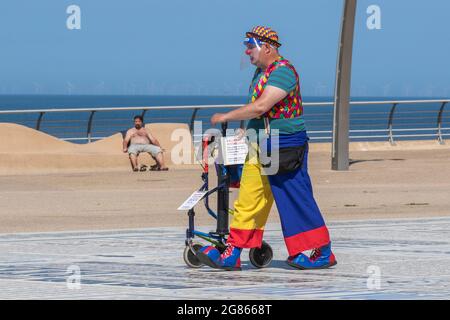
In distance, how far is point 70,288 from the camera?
361 inches

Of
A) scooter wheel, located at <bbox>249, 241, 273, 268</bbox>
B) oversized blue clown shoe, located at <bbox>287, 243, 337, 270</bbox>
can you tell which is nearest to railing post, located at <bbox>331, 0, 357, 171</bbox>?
scooter wheel, located at <bbox>249, 241, 273, 268</bbox>

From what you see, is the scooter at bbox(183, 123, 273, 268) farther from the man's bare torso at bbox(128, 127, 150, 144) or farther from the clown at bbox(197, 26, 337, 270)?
the man's bare torso at bbox(128, 127, 150, 144)

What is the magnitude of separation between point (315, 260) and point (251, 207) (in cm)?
66

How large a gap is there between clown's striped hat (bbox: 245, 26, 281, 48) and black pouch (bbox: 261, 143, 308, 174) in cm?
81

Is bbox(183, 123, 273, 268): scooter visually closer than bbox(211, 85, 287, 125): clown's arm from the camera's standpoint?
No

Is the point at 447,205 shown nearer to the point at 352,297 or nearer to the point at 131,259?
the point at 131,259

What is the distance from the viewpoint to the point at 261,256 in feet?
34.8

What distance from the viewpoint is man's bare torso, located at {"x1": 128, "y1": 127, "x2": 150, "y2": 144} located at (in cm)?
2636

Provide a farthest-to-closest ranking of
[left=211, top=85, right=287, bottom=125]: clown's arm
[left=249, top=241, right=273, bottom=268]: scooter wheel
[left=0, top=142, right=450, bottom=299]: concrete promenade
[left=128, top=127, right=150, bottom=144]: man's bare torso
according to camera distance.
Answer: [left=128, top=127, right=150, bottom=144]: man's bare torso
[left=249, top=241, right=273, bottom=268]: scooter wheel
[left=211, top=85, right=287, bottom=125]: clown's arm
[left=0, top=142, right=450, bottom=299]: concrete promenade

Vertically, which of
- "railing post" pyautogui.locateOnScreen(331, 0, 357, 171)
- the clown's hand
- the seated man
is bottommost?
the seated man

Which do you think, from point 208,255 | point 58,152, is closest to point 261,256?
point 208,255

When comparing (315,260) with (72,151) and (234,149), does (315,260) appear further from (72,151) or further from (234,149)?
(72,151)
